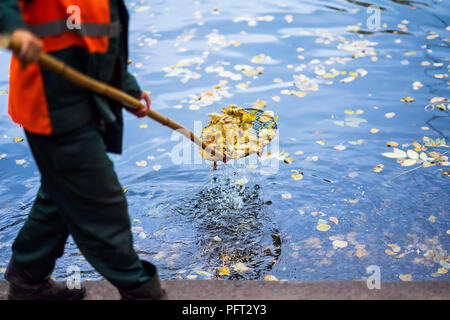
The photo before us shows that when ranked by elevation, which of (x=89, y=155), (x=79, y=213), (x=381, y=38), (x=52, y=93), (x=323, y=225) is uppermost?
(x=52, y=93)

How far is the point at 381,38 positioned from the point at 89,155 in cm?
555

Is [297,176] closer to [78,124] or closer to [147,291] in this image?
[147,291]

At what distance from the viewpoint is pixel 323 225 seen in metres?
3.44

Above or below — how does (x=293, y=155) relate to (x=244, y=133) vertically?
below

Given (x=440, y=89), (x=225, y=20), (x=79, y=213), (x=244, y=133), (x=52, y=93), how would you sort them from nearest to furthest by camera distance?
(x=52, y=93) < (x=79, y=213) < (x=244, y=133) < (x=440, y=89) < (x=225, y=20)

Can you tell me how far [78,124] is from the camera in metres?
1.79

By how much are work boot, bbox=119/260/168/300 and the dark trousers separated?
0.08 ft

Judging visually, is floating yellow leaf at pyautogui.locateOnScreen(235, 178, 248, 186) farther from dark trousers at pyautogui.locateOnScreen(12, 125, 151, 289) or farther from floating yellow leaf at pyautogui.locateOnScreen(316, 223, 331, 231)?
dark trousers at pyautogui.locateOnScreen(12, 125, 151, 289)

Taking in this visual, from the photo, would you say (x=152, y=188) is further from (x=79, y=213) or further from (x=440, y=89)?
(x=440, y=89)

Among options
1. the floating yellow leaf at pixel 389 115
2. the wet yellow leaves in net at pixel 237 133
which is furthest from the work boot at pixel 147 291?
the floating yellow leaf at pixel 389 115

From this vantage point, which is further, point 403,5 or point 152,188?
point 403,5

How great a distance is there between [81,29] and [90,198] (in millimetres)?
645

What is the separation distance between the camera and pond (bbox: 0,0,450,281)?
3207 millimetres

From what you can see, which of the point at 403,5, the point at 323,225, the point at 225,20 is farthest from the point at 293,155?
the point at 403,5
